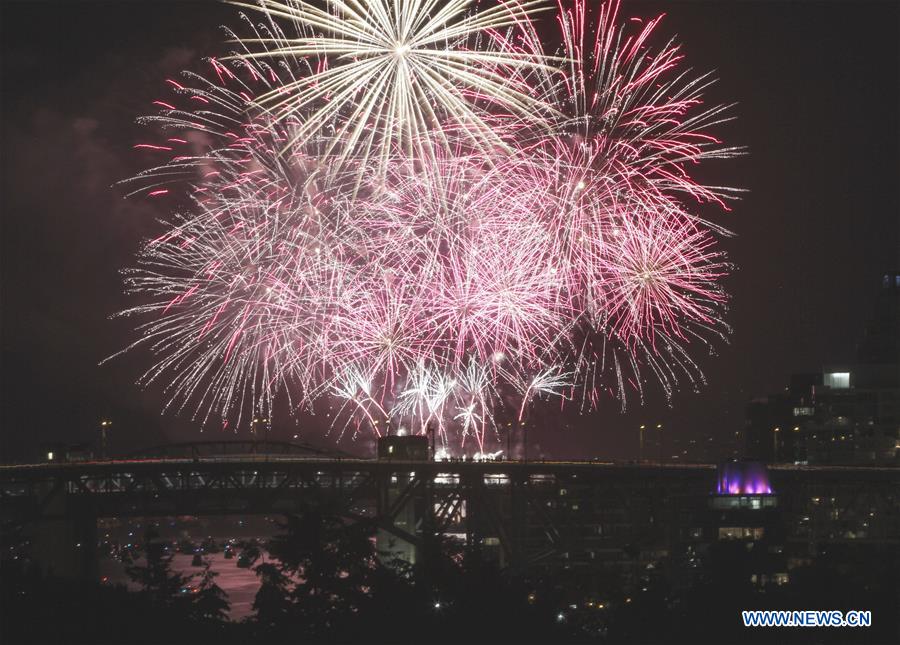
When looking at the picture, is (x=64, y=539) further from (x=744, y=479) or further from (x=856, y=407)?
(x=856, y=407)

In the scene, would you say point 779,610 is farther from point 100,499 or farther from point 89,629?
point 100,499

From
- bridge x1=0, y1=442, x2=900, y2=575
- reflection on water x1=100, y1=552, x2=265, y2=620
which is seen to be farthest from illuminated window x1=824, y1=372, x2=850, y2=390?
reflection on water x1=100, y1=552, x2=265, y2=620

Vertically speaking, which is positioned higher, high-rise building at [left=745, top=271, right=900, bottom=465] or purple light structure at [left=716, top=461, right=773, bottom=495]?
high-rise building at [left=745, top=271, right=900, bottom=465]

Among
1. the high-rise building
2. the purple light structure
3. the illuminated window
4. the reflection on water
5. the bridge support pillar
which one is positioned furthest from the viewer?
the illuminated window

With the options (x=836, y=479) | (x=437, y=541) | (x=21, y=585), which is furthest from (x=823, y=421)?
(x=21, y=585)

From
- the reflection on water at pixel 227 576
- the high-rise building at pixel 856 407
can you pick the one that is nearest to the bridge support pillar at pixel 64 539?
the reflection on water at pixel 227 576

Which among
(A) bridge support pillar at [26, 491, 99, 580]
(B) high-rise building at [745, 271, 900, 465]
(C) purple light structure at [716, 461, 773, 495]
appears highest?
(B) high-rise building at [745, 271, 900, 465]

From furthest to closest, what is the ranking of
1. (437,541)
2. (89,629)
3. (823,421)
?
(823,421) < (437,541) < (89,629)

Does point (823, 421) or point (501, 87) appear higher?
point (501, 87)

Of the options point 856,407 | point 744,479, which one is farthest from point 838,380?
point 744,479

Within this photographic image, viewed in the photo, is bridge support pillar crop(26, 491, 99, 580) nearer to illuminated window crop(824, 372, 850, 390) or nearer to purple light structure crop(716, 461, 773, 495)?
purple light structure crop(716, 461, 773, 495)
